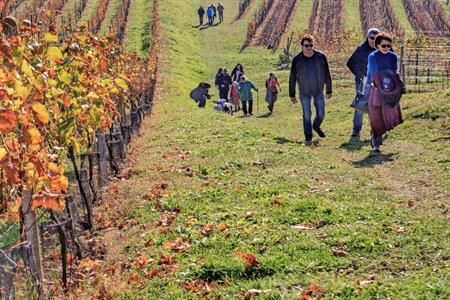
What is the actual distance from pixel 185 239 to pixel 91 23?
4082cm

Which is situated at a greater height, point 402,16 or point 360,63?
point 402,16

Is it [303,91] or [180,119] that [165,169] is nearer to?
[303,91]

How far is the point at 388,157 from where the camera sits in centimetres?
1130

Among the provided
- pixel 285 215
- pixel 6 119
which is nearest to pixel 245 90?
pixel 285 215

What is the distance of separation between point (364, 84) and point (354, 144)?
1.60 m

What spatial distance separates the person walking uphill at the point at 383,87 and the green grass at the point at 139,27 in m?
26.9

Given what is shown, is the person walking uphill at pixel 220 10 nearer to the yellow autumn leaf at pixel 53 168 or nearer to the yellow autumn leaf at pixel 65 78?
the yellow autumn leaf at pixel 65 78

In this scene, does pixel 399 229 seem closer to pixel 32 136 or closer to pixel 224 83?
pixel 32 136

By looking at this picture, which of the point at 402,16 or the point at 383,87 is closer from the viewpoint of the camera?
the point at 383,87

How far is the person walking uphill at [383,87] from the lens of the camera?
36.9 ft

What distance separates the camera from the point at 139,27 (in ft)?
155

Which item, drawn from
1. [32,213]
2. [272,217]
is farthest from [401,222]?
[32,213]

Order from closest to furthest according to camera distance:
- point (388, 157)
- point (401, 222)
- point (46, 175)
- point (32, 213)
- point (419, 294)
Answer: point (46, 175) → point (419, 294) → point (32, 213) → point (401, 222) → point (388, 157)

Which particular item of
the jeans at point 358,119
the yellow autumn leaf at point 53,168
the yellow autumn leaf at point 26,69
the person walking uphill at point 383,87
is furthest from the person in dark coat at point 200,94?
the yellow autumn leaf at point 53,168
